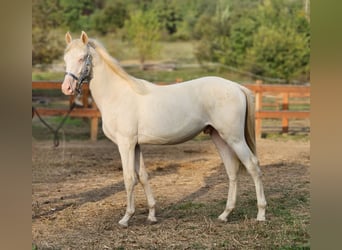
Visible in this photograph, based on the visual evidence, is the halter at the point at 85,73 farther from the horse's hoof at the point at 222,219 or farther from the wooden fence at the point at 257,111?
the wooden fence at the point at 257,111

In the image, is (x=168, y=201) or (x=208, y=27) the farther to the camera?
(x=208, y=27)

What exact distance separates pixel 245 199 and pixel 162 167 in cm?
205

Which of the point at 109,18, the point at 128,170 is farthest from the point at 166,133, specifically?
the point at 109,18

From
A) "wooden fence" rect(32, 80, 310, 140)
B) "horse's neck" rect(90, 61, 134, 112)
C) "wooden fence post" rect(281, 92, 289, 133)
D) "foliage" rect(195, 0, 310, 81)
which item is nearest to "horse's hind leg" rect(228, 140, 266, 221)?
"horse's neck" rect(90, 61, 134, 112)

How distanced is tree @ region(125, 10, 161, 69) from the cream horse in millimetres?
12371

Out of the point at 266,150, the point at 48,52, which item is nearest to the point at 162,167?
the point at 266,150

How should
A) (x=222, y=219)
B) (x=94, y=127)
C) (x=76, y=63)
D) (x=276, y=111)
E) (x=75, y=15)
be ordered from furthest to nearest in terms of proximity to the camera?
(x=75, y=15) → (x=276, y=111) → (x=94, y=127) → (x=222, y=219) → (x=76, y=63)

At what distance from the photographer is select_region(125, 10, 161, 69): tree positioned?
16.6 m

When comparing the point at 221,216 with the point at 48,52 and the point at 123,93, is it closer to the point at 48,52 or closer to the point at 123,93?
the point at 123,93

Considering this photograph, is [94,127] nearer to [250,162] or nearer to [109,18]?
[250,162]

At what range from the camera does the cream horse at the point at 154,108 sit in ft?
13.1

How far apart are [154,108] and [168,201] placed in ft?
4.53

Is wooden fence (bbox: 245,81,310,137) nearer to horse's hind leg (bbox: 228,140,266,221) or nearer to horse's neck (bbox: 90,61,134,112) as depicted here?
horse's hind leg (bbox: 228,140,266,221)

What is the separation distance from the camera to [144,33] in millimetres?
16562
